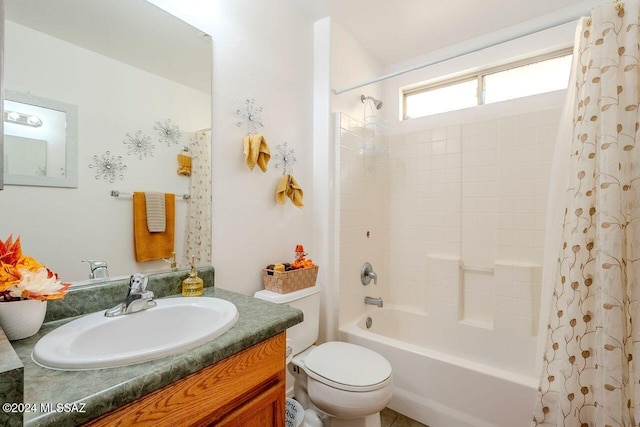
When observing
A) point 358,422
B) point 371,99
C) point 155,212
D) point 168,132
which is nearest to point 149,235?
point 155,212

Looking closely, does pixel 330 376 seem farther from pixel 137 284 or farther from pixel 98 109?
pixel 98 109

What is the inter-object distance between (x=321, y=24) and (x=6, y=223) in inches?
76.3

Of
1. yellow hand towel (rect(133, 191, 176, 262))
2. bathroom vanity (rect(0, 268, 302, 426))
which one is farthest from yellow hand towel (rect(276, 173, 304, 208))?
bathroom vanity (rect(0, 268, 302, 426))

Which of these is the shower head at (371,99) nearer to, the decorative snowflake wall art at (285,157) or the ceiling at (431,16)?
the ceiling at (431,16)

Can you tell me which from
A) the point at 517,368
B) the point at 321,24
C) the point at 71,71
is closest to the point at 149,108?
the point at 71,71

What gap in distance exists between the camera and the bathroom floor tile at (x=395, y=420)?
67.0 inches

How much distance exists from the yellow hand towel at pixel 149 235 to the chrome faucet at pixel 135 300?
0.19m

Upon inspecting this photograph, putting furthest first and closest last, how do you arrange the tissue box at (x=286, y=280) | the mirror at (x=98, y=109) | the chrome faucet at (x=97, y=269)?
1. the tissue box at (x=286, y=280)
2. the chrome faucet at (x=97, y=269)
3. the mirror at (x=98, y=109)

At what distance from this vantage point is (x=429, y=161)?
7.93 ft

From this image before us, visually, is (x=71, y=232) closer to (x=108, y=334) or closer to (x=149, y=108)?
(x=108, y=334)

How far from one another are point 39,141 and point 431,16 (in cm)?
222

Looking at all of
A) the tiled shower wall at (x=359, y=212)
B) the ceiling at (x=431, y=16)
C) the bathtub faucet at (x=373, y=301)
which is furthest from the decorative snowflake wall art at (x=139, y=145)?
the bathtub faucet at (x=373, y=301)

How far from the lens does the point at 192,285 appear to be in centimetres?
119

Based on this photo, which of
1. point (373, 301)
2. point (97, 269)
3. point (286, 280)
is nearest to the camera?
point (97, 269)
